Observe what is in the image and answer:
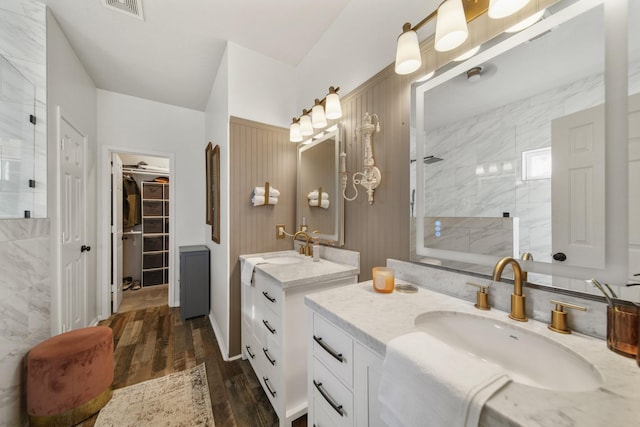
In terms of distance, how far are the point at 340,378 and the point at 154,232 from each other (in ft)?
14.9

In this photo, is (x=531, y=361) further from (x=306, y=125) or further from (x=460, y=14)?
(x=306, y=125)

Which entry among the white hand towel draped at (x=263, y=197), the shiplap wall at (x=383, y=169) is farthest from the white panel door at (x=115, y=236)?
the shiplap wall at (x=383, y=169)

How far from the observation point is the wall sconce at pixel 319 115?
1.73 metres

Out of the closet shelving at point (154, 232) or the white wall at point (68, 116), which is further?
the closet shelving at point (154, 232)

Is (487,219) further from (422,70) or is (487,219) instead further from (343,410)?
(343,410)

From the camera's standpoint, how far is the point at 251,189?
2.19m

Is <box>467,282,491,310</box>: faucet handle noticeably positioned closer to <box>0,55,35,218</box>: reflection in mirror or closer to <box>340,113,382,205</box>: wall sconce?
<box>340,113,382,205</box>: wall sconce

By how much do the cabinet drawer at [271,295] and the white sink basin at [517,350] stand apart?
2.58 ft

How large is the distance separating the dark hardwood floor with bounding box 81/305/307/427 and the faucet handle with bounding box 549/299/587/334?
1.43 metres

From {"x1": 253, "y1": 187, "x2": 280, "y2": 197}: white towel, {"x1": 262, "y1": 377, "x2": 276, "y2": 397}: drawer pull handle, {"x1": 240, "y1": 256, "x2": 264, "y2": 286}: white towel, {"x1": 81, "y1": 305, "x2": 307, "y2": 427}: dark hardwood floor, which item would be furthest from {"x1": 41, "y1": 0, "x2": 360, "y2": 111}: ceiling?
{"x1": 81, "y1": 305, "x2": 307, "y2": 427}: dark hardwood floor

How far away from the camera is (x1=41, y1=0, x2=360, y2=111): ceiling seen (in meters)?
1.76

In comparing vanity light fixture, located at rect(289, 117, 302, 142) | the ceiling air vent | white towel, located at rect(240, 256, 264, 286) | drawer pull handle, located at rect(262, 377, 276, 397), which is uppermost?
the ceiling air vent

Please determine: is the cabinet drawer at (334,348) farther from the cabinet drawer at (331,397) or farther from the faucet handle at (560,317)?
the faucet handle at (560,317)

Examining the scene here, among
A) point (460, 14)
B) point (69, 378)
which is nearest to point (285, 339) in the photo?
point (69, 378)
